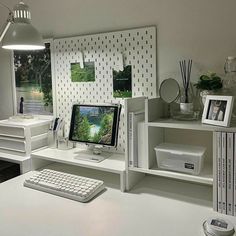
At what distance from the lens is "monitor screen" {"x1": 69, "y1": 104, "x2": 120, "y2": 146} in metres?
1.62

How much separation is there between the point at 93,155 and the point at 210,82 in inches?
31.3

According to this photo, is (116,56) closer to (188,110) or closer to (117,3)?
(117,3)

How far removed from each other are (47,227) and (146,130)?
0.62 m

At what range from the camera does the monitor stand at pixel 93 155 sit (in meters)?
1.61

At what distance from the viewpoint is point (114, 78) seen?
169 cm

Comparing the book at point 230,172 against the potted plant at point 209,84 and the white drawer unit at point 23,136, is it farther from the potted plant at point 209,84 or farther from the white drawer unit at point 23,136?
the white drawer unit at point 23,136

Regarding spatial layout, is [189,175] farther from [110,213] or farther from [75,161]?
[75,161]

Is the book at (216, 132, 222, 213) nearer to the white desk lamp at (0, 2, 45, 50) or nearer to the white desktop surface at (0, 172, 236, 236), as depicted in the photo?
the white desktop surface at (0, 172, 236, 236)

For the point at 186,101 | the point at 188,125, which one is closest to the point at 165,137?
the point at 186,101

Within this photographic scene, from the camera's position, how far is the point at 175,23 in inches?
58.4

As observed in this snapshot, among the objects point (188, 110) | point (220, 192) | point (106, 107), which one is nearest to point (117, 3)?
point (106, 107)

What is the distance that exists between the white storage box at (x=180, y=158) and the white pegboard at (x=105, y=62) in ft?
1.19

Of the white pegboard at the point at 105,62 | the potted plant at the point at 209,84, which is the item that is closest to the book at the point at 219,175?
the potted plant at the point at 209,84

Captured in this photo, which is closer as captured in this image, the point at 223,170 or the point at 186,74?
the point at 223,170
